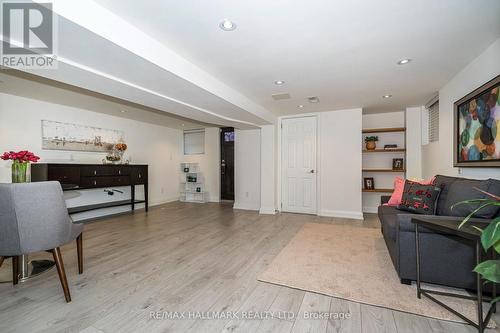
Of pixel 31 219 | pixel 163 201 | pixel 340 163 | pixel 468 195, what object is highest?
pixel 340 163

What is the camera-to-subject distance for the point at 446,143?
3.18 m

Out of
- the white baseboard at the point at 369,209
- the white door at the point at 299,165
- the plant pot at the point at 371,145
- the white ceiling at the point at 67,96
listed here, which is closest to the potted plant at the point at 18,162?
the white ceiling at the point at 67,96

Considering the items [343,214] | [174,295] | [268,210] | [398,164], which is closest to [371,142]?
[398,164]

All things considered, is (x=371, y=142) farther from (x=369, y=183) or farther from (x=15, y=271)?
(x=15, y=271)

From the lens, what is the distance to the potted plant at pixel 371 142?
4.77 metres

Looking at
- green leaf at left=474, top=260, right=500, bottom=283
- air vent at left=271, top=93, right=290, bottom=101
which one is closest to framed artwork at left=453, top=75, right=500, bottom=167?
green leaf at left=474, top=260, right=500, bottom=283

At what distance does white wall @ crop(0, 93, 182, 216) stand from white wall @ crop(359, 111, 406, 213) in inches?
209

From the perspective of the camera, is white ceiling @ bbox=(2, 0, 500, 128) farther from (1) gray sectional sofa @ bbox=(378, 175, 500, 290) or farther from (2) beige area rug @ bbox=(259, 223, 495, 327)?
(2) beige area rug @ bbox=(259, 223, 495, 327)

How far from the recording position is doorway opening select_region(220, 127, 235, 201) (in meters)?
6.77

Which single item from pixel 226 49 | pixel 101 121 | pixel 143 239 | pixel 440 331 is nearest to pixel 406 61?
pixel 226 49

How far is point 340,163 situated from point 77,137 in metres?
5.43

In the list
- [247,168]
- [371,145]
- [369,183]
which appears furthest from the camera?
[247,168]

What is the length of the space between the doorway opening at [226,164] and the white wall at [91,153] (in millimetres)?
1448

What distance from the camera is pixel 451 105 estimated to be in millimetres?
3025
